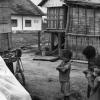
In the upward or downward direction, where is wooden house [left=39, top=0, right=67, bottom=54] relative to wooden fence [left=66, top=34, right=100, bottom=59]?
upward

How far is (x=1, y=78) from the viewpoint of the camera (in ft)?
10.4

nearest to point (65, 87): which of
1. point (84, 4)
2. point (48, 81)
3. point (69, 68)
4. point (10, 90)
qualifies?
point (69, 68)

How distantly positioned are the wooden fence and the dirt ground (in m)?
1.09

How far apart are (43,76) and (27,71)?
1526 mm

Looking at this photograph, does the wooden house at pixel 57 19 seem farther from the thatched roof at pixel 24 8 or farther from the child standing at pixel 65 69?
the child standing at pixel 65 69

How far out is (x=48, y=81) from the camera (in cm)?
1207

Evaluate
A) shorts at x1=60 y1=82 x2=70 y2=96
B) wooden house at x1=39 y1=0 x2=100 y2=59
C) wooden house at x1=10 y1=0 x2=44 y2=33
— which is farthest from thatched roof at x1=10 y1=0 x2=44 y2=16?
shorts at x1=60 y1=82 x2=70 y2=96

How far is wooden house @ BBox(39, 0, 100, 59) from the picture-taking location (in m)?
17.0

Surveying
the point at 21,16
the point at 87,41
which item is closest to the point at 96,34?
the point at 87,41

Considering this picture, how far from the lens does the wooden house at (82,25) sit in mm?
16969

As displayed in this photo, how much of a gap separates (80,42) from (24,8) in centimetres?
1392

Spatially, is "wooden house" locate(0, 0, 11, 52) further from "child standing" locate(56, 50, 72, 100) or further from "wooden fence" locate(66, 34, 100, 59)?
"child standing" locate(56, 50, 72, 100)

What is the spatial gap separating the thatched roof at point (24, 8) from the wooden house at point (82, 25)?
11797 mm

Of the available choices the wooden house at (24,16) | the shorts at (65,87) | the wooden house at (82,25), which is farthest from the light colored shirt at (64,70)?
the wooden house at (24,16)
